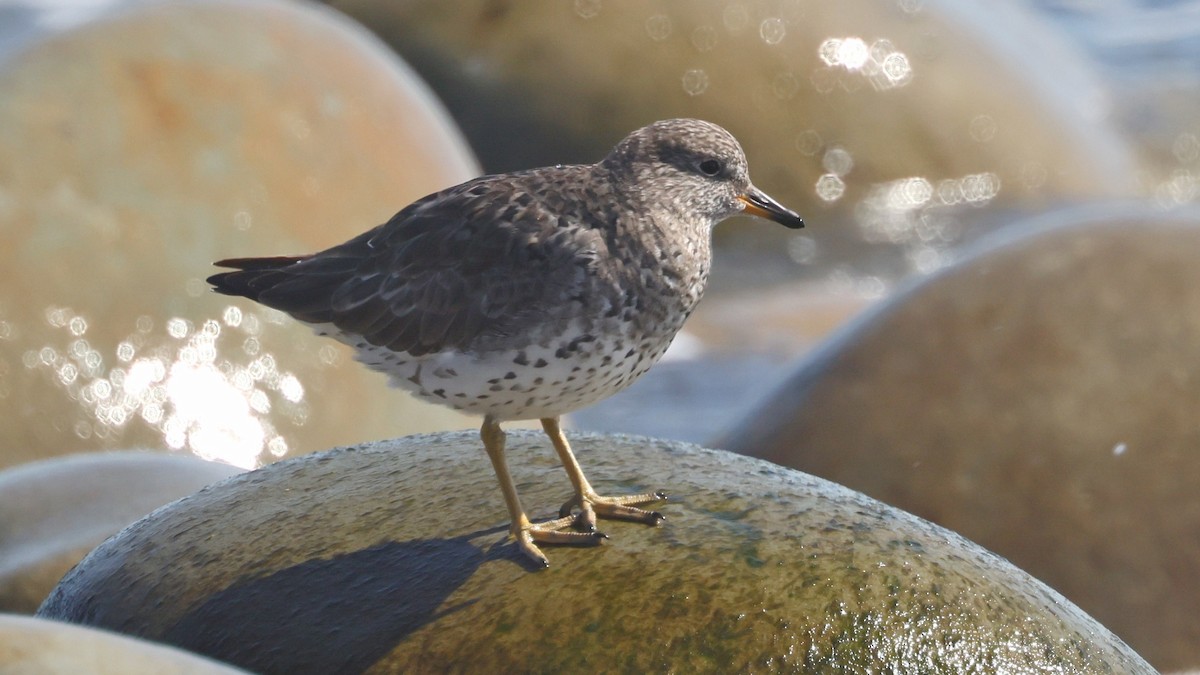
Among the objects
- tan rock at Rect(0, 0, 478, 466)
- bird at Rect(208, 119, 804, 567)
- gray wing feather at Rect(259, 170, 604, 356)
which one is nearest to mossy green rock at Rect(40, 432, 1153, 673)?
bird at Rect(208, 119, 804, 567)

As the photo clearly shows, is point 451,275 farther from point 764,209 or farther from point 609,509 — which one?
point 764,209

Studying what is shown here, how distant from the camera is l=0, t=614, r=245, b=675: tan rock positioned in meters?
3.10

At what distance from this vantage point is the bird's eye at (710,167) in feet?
16.3

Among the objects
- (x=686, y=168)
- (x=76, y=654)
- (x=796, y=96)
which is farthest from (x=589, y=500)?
(x=796, y=96)

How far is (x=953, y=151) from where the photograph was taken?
39.8 ft

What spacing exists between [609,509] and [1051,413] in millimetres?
2291

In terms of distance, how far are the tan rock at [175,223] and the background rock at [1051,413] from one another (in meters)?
2.29

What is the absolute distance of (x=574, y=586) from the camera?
428 centimetres

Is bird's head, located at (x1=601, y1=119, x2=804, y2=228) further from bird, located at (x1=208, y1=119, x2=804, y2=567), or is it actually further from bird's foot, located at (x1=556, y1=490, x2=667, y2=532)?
bird's foot, located at (x1=556, y1=490, x2=667, y2=532)

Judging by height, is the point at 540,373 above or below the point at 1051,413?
above

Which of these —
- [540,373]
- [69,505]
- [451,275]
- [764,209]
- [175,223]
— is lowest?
[69,505]

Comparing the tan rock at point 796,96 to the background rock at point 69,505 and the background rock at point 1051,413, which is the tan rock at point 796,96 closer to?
the background rock at point 1051,413

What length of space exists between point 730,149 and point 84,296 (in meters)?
3.58

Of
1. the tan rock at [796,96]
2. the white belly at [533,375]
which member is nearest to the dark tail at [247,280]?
the white belly at [533,375]
